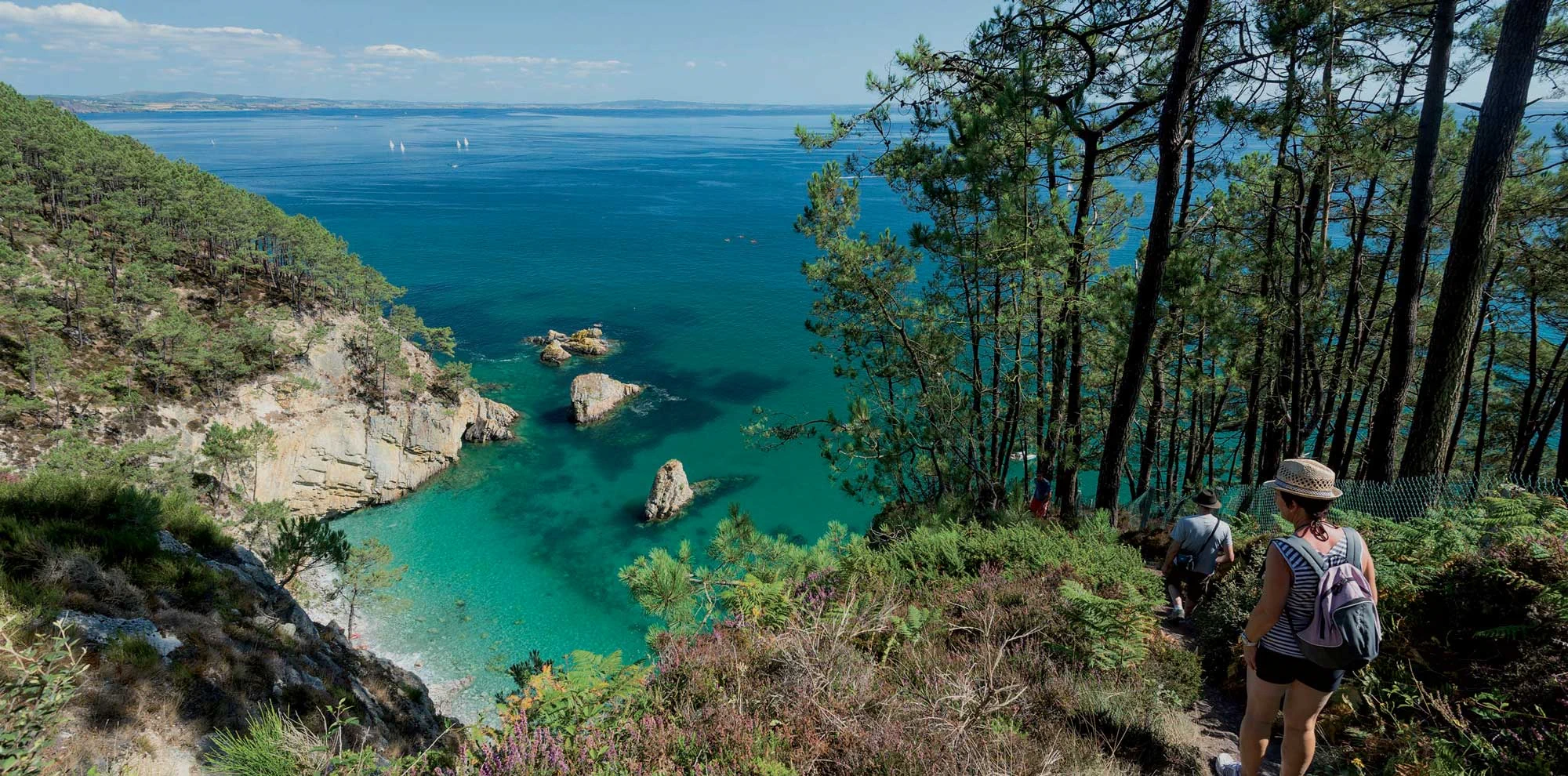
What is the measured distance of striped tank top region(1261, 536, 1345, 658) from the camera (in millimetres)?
3211

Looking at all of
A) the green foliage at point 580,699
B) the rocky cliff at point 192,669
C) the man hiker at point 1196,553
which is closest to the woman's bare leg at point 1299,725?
the man hiker at point 1196,553

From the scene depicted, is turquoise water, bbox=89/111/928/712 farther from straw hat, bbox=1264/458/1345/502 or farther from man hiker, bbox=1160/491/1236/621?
straw hat, bbox=1264/458/1345/502

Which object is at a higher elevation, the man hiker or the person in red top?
the man hiker

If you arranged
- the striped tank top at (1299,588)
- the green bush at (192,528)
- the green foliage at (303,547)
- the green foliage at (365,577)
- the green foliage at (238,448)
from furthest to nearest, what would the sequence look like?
the green foliage at (238,448), the green foliage at (365,577), the green foliage at (303,547), the green bush at (192,528), the striped tank top at (1299,588)

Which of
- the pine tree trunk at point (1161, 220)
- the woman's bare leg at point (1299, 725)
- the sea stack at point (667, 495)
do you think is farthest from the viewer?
the sea stack at point (667, 495)

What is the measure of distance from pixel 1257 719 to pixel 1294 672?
0.39 m

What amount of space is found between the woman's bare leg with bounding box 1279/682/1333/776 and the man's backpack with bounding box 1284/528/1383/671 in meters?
0.21

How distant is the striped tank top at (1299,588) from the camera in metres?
3.21

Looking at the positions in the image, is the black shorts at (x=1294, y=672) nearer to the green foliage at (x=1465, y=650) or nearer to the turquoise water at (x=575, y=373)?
the green foliage at (x=1465, y=650)

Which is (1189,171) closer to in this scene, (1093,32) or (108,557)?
(1093,32)

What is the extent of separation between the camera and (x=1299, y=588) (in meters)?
3.24

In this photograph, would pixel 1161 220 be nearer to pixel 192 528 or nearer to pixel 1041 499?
pixel 1041 499

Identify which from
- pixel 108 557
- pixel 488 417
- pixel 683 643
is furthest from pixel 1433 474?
pixel 488 417

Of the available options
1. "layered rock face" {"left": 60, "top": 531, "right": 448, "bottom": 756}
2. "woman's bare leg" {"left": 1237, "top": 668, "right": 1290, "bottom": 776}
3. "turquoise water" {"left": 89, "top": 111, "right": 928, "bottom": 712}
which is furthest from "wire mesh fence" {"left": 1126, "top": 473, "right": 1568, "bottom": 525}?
"turquoise water" {"left": 89, "top": 111, "right": 928, "bottom": 712}
